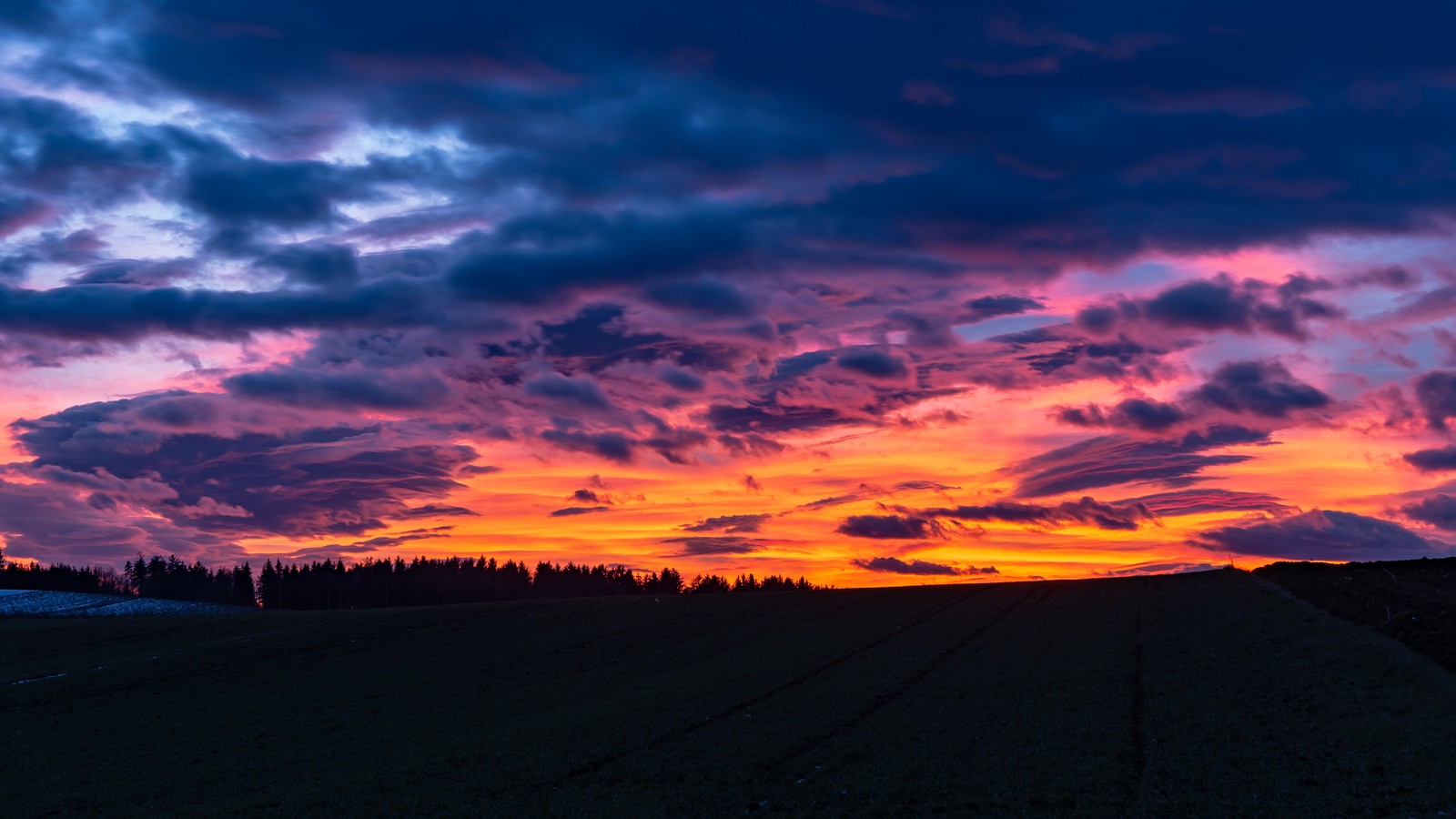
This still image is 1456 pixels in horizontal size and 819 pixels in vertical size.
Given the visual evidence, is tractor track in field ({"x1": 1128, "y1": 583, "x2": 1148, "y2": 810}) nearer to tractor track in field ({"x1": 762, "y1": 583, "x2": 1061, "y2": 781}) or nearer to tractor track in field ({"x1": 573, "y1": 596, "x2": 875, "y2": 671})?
tractor track in field ({"x1": 762, "y1": 583, "x2": 1061, "y2": 781})

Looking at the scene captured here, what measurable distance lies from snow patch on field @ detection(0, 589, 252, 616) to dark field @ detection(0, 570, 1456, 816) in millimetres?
72280

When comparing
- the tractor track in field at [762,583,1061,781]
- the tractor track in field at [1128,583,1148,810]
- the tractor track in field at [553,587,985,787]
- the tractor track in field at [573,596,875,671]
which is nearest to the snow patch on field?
the tractor track in field at [573,596,875,671]

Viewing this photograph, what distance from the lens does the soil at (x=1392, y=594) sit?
43.4 meters

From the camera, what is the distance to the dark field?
27656 mm

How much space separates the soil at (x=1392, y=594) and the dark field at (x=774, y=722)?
211 centimetres

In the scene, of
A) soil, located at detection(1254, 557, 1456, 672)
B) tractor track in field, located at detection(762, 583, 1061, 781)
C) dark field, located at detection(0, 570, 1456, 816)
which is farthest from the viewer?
soil, located at detection(1254, 557, 1456, 672)

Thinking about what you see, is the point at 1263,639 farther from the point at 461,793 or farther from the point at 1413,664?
the point at 461,793

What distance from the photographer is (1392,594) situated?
61.8 metres

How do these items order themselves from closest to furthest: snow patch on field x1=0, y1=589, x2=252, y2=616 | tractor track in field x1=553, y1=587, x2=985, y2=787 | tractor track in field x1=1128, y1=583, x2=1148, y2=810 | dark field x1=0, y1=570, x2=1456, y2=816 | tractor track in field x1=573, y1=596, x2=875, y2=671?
tractor track in field x1=1128, y1=583, x2=1148, y2=810 → dark field x1=0, y1=570, x2=1456, y2=816 → tractor track in field x1=553, y1=587, x2=985, y2=787 → tractor track in field x1=573, y1=596, x2=875, y2=671 → snow patch on field x1=0, y1=589, x2=252, y2=616

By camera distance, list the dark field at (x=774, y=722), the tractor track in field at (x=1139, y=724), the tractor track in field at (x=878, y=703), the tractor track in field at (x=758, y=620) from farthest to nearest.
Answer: the tractor track in field at (x=758, y=620) → the tractor track in field at (x=878, y=703) → the dark field at (x=774, y=722) → the tractor track in field at (x=1139, y=724)

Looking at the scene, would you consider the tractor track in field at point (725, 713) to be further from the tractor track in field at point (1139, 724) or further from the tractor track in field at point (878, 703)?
the tractor track in field at point (1139, 724)

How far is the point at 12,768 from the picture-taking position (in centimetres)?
3947

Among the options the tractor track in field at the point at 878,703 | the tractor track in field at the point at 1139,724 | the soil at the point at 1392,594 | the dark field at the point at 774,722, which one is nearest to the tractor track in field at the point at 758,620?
the dark field at the point at 774,722

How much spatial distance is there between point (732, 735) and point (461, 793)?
10670mm
